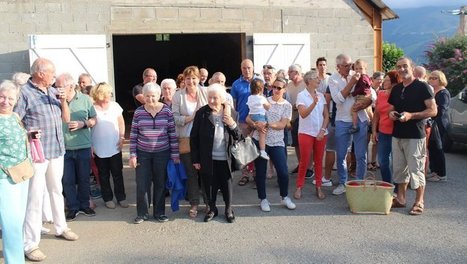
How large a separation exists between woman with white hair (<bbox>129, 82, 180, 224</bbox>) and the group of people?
0.01 m

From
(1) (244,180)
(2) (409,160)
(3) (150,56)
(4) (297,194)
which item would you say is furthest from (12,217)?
(3) (150,56)

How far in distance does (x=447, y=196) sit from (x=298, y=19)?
234 inches

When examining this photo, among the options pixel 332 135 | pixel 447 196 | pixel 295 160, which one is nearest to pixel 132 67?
pixel 295 160

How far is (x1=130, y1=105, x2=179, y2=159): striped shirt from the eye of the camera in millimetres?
5238

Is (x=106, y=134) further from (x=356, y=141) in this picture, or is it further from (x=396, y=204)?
(x=396, y=204)

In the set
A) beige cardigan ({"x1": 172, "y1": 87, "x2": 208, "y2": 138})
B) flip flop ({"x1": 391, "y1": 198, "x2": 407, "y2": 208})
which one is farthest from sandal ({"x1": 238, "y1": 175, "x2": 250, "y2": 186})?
flip flop ({"x1": 391, "y1": 198, "x2": 407, "y2": 208})

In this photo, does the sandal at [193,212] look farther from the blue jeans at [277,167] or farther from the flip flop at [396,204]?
the flip flop at [396,204]

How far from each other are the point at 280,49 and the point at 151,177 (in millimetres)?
5958

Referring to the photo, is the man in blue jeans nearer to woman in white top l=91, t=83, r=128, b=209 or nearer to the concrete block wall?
woman in white top l=91, t=83, r=128, b=209

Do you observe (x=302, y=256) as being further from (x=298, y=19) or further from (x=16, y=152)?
(x=298, y=19)

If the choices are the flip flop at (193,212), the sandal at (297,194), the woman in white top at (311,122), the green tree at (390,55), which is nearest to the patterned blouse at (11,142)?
the flip flop at (193,212)

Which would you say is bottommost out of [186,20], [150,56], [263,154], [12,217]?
[12,217]

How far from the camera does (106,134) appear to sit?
5.80 m

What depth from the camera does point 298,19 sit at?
10.9m
